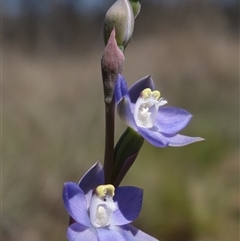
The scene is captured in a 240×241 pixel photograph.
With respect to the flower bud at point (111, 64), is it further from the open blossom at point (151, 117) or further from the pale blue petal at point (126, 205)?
the pale blue petal at point (126, 205)

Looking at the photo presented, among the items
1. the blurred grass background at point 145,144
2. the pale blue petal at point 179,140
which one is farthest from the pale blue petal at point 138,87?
the blurred grass background at point 145,144

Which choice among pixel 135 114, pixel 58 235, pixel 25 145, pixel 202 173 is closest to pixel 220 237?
pixel 202 173

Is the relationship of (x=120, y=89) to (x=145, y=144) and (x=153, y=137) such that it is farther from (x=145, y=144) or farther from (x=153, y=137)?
(x=145, y=144)

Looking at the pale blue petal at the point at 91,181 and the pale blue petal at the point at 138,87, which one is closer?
the pale blue petal at the point at 91,181

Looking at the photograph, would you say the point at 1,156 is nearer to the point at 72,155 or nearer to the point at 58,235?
the point at 72,155

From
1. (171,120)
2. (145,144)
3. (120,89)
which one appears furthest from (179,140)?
(145,144)

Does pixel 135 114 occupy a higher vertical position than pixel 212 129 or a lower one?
higher

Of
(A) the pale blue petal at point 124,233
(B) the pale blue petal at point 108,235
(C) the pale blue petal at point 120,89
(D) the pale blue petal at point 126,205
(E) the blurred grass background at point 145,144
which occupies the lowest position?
(E) the blurred grass background at point 145,144
